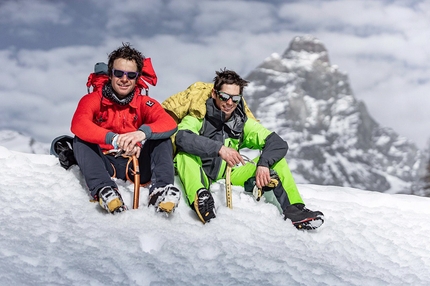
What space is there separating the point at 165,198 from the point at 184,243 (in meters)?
0.69

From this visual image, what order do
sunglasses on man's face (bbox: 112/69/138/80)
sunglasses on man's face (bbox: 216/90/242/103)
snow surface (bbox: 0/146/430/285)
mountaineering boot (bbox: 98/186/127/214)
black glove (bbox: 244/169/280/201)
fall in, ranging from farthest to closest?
sunglasses on man's face (bbox: 216/90/242/103) → black glove (bbox: 244/169/280/201) → sunglasses on man's face (bbox: 112/69/138/80) → mountaineering boot (bbox: 98/186/127/214) → snow surface (bbox: 0/146/430/285)

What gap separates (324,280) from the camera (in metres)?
3.22

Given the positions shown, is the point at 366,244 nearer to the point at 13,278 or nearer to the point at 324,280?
the point at 324,280

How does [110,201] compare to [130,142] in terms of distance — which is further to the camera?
[130,142]

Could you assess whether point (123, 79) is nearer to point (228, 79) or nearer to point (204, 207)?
point (228, 79)

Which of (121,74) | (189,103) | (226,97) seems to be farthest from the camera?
(189,103)

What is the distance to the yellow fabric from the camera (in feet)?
17.1

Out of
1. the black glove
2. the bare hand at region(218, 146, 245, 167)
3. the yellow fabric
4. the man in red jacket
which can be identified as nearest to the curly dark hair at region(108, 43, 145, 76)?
the man in red jacket

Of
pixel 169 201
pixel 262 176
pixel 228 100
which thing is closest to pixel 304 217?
pixel 262 176

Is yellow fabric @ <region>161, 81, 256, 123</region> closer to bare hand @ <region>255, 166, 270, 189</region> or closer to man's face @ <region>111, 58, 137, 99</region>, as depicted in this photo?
man's face @ <region>111, 58, 137, 99</region>

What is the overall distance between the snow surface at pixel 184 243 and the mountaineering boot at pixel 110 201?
0.27 feet

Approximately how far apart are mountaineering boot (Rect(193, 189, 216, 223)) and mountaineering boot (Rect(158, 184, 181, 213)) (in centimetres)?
24

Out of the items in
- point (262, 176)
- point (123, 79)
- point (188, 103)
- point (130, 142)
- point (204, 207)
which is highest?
point (123, 79)

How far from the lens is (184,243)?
3.60 meters
